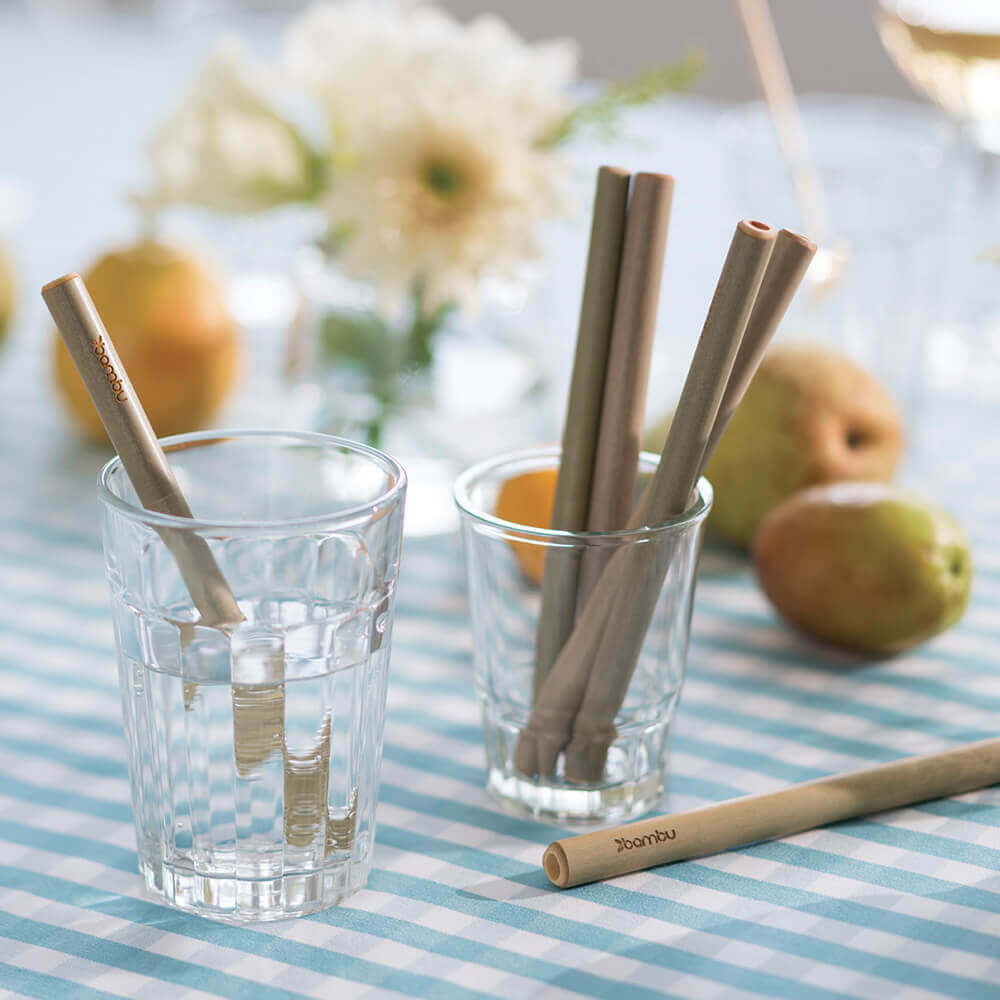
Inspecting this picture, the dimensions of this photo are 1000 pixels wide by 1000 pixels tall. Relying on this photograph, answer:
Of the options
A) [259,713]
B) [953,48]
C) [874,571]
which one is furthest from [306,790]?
[953,48]

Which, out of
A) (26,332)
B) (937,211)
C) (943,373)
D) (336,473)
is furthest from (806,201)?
(26,332)

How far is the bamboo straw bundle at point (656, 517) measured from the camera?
1.20 ft

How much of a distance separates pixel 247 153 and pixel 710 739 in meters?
0.35

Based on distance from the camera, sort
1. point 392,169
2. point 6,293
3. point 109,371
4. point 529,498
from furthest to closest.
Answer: point 6,293 < point 392,169 < point 529,498 < point 109,371

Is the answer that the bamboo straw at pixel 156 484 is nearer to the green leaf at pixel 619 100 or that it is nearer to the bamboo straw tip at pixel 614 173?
the bamboo straw tip at pixel 614 173

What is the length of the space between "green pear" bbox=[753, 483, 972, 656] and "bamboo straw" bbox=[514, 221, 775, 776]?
15 centimetres

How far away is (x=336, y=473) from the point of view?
415mm

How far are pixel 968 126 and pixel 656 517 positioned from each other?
1.65 ft

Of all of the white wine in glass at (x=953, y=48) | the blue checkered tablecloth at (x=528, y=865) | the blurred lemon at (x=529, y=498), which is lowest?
the blue checkered tablecloth at (x=528, y=865)

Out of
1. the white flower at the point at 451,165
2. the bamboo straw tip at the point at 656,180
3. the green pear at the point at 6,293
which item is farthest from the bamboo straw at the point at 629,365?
the green pear at the point at 6,293

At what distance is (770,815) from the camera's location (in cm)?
41

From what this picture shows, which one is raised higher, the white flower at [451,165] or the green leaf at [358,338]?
the white flower at [451,165]

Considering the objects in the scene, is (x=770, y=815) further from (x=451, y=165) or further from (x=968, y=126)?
(x=968, y=126)

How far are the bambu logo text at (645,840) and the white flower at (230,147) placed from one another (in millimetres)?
384
